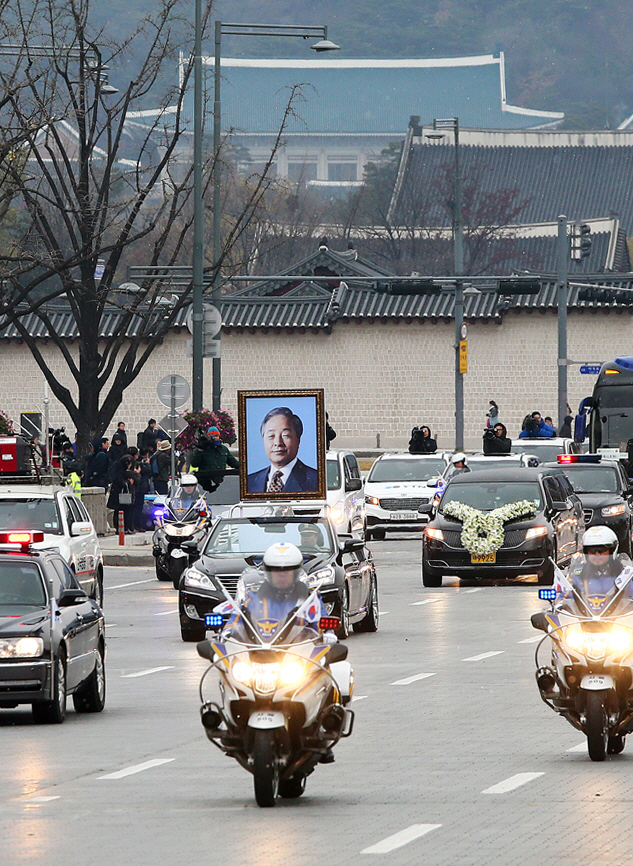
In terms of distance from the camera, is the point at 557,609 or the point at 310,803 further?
the point at 557,609

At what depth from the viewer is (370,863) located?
887 centimetres

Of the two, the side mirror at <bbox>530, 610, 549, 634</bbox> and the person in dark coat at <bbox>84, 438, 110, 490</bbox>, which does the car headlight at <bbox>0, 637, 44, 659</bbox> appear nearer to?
the side mirror at <bbox>530, 610, 549, 634</bbox>

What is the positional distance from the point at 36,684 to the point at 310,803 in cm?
408

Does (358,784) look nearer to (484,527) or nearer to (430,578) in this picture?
(484,527)

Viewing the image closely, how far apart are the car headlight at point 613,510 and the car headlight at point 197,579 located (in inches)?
485

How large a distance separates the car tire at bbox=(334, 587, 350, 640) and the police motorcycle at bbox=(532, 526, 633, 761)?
6653 mm

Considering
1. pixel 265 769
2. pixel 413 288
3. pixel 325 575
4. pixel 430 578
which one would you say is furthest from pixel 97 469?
pixel 265 769

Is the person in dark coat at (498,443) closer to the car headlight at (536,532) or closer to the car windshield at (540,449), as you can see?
the car windshield at (540,449)

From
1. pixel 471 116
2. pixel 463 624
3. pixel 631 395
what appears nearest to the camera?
pixel 463 624

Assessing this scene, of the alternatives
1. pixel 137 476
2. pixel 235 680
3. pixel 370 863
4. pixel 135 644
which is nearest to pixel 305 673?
pixel 235 680

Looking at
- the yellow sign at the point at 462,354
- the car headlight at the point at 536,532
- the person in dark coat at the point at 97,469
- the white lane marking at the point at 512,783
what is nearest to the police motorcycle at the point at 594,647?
the white lane marking at the point at 512,783

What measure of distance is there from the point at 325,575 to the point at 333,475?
15110mm

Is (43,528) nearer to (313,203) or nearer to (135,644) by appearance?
(135,644)

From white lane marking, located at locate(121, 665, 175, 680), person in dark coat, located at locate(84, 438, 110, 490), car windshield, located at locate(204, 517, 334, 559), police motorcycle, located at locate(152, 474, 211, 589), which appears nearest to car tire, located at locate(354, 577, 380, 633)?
car windshield, located at locate(204, 517, 334, 559)
